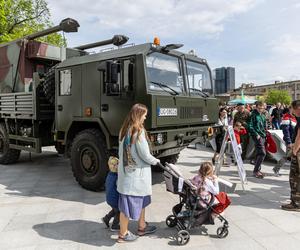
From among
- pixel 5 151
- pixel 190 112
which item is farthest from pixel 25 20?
pixel 190 112

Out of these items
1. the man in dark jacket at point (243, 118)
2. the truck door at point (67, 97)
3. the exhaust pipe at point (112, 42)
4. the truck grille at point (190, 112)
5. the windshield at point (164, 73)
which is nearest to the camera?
the windshield at point (164, 73)

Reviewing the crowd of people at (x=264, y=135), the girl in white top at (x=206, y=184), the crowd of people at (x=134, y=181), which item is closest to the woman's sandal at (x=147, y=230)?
the crowd of people at (x=134, y=181)

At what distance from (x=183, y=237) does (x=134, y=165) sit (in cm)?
100

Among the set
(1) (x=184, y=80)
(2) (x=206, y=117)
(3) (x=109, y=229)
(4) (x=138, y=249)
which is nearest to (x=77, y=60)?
(1) (x=184, y=80)

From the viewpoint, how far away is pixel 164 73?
5.22 metres

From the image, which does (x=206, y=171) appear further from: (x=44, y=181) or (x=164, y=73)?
(x=44, y=181)

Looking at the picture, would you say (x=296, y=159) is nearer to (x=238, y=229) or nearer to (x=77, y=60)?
(x=238, y=229)

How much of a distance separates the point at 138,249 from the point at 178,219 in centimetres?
62

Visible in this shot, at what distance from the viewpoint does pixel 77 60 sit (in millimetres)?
5785

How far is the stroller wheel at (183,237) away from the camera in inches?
136

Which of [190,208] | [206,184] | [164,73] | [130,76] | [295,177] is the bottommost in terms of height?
[190,208]

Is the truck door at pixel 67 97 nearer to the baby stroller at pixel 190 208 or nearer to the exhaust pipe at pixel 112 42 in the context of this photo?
the exhaust pipe at pixel 112 42

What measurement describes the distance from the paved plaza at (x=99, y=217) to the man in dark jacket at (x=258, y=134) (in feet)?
0.94

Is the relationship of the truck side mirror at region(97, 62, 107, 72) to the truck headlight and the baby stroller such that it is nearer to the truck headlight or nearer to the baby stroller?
the truck headlight
